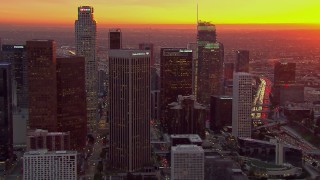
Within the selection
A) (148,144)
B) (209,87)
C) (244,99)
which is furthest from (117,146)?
(209,87)

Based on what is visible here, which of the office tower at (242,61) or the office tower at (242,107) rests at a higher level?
the office tower at (242,61)

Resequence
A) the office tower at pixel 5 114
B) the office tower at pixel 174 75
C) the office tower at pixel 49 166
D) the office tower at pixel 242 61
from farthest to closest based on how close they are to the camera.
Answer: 1. the office tower at pixel 242 61
2. the office tower at pixel 174 75
3. the office tower at pixel 5 114
4. the office tower at pixel 49 166

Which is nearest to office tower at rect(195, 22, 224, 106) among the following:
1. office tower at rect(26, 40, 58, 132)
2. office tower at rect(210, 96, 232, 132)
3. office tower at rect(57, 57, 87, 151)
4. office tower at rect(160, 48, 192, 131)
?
office tower at rect(160, 48, 192, 131)

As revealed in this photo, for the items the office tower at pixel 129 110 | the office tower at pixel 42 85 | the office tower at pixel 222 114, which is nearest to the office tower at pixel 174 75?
the office tower at pixel 222 114

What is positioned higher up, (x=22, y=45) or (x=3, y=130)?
(x=22, y=45)

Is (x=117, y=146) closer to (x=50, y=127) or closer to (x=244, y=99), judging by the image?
(x=50, y=127)

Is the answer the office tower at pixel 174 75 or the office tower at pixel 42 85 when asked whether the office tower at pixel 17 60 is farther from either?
the office tower at pixel 174 75
